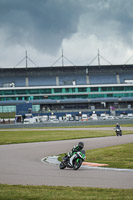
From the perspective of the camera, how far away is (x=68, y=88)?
391ft

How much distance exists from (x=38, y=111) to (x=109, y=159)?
3714 inches

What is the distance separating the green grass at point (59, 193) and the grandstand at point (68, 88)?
338 feet

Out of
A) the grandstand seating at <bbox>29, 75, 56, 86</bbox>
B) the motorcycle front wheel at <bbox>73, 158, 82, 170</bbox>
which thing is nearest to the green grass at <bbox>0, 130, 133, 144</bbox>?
the motorcycle front wheel at <bbox>73, 158, 82, 170</bbox>

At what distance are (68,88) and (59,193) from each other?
110141mm

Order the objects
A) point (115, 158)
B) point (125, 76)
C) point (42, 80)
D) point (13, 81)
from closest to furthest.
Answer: point (115, 158) < point (42, 80) < point (13, 81) < point (125, 76)

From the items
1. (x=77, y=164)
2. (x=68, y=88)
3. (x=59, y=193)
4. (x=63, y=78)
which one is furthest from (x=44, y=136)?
(x=63, y=78)

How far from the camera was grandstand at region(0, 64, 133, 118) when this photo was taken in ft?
385

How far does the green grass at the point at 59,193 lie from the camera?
879cm

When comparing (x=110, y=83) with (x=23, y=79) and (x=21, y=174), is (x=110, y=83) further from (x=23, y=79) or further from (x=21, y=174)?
(x=21, y=174)

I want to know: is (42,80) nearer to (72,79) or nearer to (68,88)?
(68,88)

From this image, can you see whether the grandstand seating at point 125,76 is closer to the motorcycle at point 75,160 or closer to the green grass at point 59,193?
the motorcycle at point 75,160

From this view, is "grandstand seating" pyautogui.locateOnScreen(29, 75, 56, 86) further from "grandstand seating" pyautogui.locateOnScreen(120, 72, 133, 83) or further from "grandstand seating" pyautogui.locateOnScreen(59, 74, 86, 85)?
"grandstand seating" pyautogui.locateOnScreen(120, 72, 133, 83)

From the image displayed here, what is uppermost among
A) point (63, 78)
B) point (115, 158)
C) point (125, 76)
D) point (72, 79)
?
point (125, 76)

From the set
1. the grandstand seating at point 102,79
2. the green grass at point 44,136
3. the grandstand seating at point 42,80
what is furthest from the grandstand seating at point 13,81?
the green grass at point 44,136
